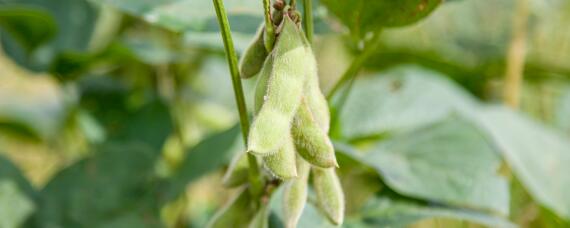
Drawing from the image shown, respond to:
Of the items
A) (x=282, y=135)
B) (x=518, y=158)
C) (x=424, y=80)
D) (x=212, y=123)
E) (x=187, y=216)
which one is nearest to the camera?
(x=282, y=135)

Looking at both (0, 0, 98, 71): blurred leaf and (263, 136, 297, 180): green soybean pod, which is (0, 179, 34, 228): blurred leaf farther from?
(263, 136, 297, 180): green soybean pod

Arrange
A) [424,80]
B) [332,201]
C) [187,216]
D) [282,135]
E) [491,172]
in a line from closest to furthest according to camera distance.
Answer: [282,135]
[332,201]
[491,172]
[187,216]
[424,80]

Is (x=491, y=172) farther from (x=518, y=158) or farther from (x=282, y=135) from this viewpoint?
(x=282, y=135)

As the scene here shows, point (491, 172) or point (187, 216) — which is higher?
point (491, 172)

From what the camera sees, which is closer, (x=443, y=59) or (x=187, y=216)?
(x=187, y=216)

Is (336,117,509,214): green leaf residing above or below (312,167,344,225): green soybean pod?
below

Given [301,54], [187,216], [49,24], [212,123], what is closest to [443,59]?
[212,123]

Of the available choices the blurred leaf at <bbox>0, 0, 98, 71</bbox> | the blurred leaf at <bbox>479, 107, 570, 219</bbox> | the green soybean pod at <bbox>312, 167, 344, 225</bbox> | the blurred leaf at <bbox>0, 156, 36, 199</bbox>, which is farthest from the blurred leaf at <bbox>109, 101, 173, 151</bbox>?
the green soybean pod at <bbox>312, 167, 344, 225</bbox>
